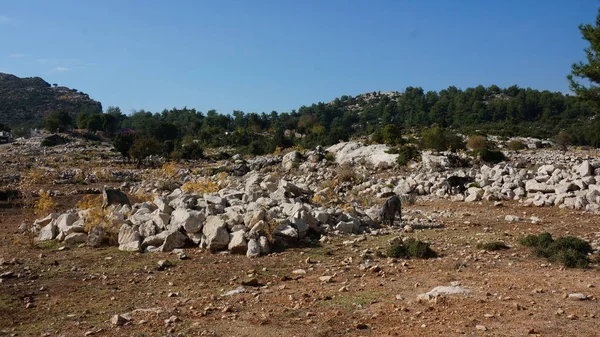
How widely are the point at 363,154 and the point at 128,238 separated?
20.1 m

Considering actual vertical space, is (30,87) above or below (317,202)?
above

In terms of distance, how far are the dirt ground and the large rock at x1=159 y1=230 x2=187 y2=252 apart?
307mm

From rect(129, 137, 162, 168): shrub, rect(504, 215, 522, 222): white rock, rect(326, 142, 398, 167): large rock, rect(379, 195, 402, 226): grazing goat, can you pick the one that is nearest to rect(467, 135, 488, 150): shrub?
rect(326, 142, 398, 167): large rock

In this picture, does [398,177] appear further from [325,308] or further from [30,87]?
[30,87]

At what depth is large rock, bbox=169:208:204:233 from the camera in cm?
1034

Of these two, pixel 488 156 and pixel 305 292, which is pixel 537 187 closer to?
pixel 488 156

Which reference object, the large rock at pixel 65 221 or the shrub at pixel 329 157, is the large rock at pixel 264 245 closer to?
the large rock at pixel 65 221

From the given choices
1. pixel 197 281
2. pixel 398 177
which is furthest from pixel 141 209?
pixel 398 177

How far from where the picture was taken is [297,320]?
597 centimetres

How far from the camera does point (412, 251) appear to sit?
913cm

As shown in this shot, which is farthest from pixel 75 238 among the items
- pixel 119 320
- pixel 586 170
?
pixel 586 170

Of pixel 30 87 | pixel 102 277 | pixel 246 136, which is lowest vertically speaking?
pixel 102 277

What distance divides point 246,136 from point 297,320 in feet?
178

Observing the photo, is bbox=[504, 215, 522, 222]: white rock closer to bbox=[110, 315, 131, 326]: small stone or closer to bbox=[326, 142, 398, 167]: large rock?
bbox=[110, 315, 131, 326]: small stone
